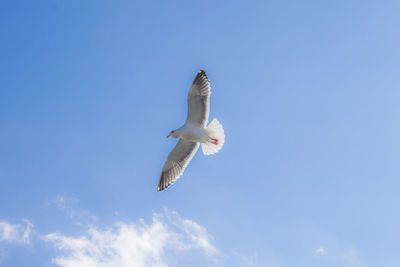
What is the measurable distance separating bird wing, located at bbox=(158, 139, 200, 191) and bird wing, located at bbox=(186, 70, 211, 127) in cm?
82

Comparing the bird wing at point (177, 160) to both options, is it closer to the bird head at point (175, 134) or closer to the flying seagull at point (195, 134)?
the flying seagull at point (195, 134)

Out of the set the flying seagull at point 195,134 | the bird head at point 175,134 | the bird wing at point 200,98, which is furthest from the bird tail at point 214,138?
the bird head at point 175,134

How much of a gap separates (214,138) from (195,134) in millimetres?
542

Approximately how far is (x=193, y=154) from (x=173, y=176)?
767mm

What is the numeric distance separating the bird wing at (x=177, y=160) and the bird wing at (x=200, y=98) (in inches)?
32.5

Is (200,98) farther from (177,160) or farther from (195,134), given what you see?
(177,160)

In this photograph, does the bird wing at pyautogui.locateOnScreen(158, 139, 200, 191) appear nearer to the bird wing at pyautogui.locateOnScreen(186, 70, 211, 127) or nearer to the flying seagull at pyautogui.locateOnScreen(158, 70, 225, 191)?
the flying seagull at pyautogui.locateOnScreen(158, 70, 225, 191)

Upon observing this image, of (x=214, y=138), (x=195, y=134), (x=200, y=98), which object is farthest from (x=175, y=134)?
(x=200, y=98)

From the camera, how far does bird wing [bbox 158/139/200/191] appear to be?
10.9 m

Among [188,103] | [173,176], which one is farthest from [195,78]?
[173,176]

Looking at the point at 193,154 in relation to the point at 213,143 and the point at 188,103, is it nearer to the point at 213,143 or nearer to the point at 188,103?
the point at 213,143

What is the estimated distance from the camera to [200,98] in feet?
33.4

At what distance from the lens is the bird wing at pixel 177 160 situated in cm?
1086

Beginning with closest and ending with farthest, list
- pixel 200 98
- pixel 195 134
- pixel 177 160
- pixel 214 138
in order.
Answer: pixel 200 98
pixel 195 134
pixel 214 138
pixel 177 160
